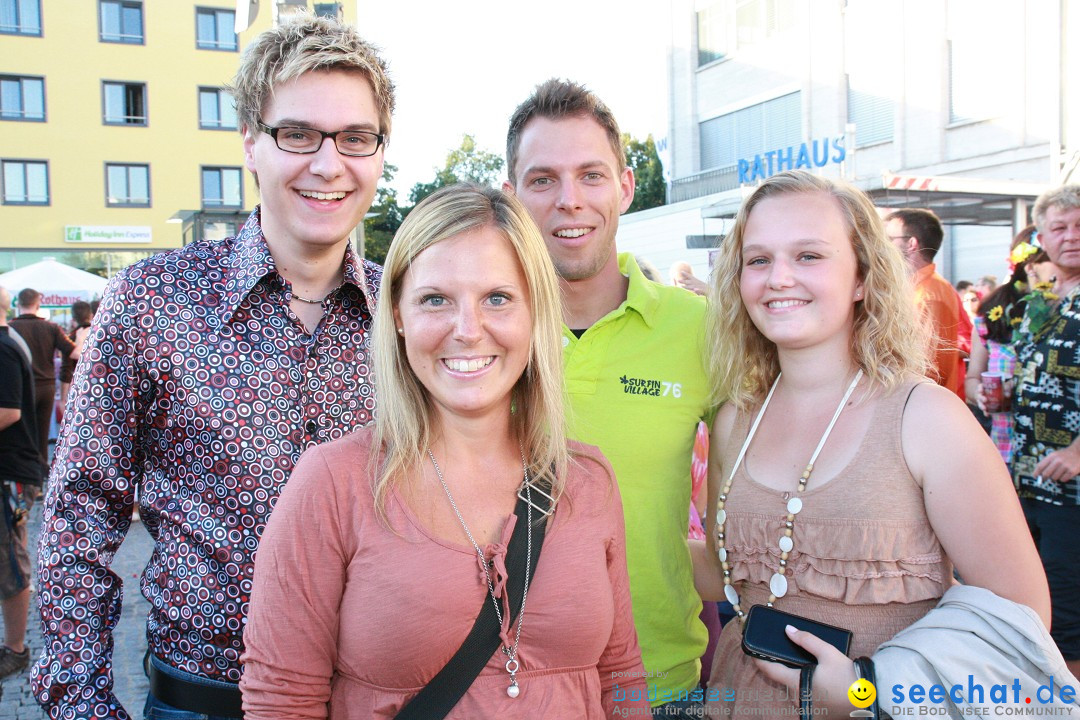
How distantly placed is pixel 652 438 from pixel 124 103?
32760 millimetres

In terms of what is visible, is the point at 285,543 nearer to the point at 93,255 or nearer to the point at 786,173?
the point at 786,173

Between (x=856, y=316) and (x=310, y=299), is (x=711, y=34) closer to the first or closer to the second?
(x=856, y=316)

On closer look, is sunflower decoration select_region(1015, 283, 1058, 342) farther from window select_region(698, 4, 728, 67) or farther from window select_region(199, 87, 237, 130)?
window select_region(199, 87, 237, 130)

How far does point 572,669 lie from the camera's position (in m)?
1.83

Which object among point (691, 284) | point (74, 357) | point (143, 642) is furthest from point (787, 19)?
point (143, 642)

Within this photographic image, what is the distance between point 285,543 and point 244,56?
4.62 ft

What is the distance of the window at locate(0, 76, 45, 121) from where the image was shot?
93.7ft

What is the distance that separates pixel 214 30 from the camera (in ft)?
99.3

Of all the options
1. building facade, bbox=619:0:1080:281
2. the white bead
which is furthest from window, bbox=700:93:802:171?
the white bead

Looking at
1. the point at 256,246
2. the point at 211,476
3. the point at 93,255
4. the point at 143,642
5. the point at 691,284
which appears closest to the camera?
the point at 211,476

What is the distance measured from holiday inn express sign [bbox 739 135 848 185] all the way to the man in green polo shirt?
15839 millimetres

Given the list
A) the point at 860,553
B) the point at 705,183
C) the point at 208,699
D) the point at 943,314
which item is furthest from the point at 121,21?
the point at 860,553

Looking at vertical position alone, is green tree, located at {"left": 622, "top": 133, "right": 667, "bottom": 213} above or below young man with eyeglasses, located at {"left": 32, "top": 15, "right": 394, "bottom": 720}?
above

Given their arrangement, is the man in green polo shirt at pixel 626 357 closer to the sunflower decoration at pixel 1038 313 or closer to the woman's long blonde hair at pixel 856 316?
the woman's long blonde hair at pixel 856 316
